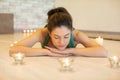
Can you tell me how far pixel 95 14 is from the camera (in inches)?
217

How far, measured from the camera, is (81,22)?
5.84m

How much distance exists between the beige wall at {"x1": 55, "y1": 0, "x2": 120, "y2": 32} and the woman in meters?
2.92

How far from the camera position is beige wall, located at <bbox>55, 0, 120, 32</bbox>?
5113 mm

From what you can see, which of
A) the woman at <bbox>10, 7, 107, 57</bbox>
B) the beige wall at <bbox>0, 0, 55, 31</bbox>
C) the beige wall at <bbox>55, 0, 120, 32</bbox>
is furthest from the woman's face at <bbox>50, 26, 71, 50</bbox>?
the beige wall at <bbox>0, 0, 55, 31</bbox>

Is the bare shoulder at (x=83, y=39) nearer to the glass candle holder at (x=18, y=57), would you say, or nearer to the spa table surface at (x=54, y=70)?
the spa table surface at (x=54, y=70)

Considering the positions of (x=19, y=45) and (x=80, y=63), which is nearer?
(x=80, y=63)

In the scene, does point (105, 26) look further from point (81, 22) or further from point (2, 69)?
point (2, 69)

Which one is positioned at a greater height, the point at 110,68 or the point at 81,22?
the point at 110,68

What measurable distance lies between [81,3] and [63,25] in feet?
12.6

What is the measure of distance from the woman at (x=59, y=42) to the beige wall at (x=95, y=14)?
2.92 m

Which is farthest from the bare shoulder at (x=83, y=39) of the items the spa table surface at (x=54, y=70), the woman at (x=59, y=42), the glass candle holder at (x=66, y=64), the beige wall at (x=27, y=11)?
the beige wall at (x=27, y=11)

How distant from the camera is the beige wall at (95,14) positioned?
16.8 feet

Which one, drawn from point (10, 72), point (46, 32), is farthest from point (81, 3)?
point (10, 72)

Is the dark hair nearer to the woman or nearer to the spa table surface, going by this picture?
the woman
